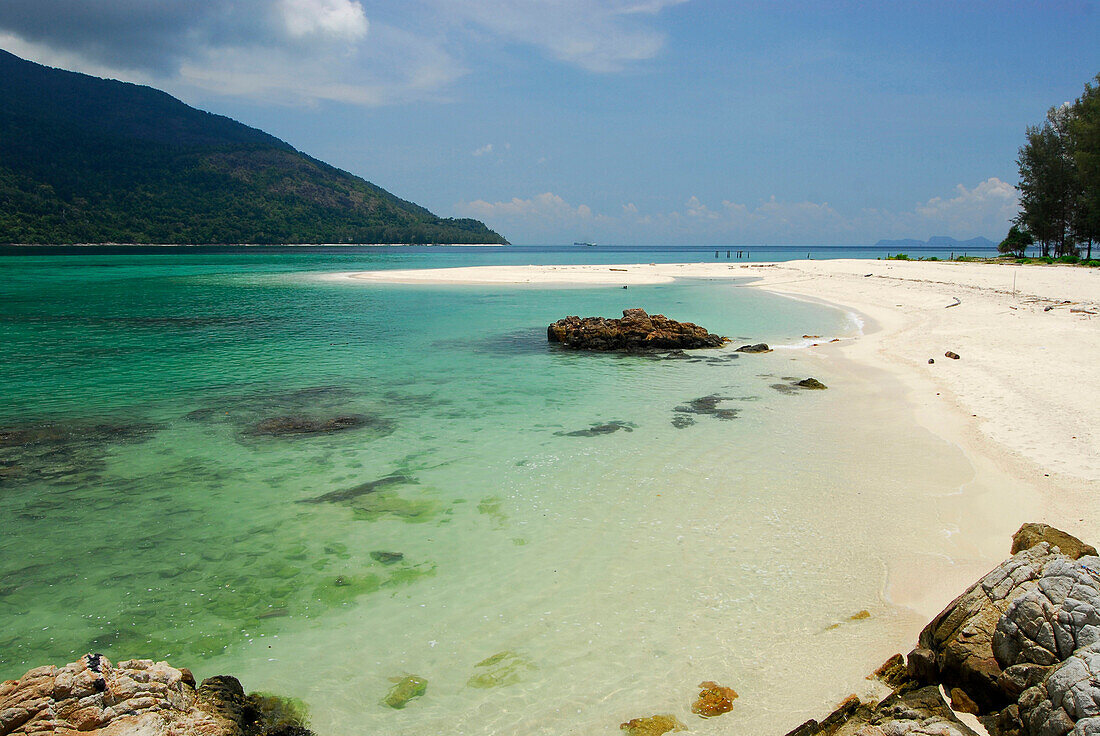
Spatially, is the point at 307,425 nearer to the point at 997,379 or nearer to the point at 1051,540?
the point at 1051,540

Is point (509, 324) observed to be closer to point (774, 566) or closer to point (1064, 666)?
point (774, 566)

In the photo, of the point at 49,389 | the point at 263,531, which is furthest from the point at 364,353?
the point at 263,531

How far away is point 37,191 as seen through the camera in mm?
137000

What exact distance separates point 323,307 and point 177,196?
162617 millimetres

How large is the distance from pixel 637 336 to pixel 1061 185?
50.5 meters

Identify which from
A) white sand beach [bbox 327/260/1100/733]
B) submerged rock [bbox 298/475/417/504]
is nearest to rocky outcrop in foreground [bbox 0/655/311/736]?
white sand beach [bbox 327/260/1100/733]

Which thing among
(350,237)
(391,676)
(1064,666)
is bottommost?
(391,676)

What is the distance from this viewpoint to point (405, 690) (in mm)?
4441

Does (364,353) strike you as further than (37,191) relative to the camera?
No

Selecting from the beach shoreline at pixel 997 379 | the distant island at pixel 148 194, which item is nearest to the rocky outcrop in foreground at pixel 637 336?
the beach shoreline at pixel 997 379

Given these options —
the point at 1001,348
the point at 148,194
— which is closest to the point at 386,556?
the point at 1001,348

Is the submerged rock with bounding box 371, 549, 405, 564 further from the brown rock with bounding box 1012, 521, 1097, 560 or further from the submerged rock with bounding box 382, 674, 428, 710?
the brown rock with bounding box 1012, 521, 1097, 560

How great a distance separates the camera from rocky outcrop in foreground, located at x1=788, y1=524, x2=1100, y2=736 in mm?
3012

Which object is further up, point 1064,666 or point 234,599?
point 1064,666
